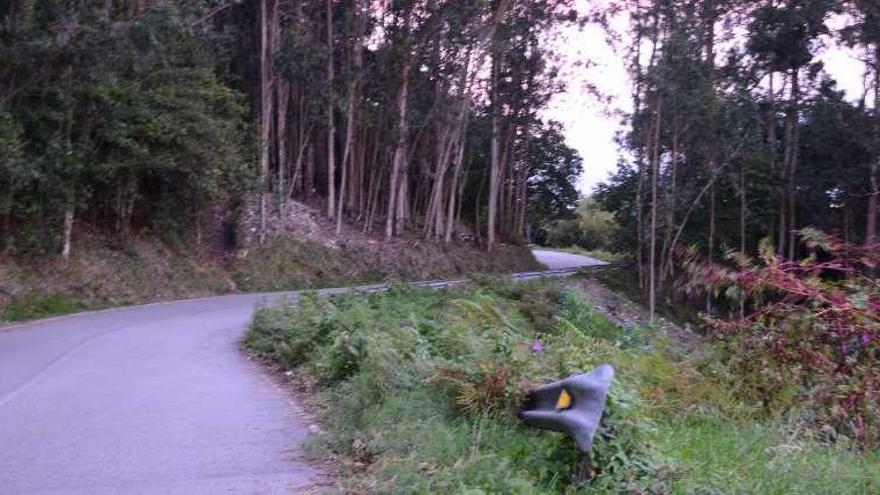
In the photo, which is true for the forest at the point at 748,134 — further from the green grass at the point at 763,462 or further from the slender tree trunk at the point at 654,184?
the green grass at the point at 763,462

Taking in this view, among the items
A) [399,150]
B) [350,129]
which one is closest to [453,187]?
[399,150]

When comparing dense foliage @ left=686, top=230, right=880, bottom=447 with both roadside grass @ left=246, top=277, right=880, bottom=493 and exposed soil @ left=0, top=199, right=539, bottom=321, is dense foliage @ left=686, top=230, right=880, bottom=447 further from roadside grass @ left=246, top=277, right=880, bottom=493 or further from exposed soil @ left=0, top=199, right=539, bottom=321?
exposed soil @ left=0, top=199, right=539, bottom=321

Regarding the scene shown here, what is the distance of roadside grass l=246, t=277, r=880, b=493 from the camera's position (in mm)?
6242

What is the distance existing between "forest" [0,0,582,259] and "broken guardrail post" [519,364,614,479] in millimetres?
18007

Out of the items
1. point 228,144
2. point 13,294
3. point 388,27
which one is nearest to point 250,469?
point 13,294

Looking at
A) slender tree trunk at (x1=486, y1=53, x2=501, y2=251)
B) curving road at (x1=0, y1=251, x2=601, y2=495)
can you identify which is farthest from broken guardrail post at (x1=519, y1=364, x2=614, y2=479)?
slender tree trunk at (x1=486, y1=53, x2=501, y2=251)

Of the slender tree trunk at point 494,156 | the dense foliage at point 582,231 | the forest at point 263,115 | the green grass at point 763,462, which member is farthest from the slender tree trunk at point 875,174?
the dense foliage at point 582,231

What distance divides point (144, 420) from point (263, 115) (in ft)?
88.1

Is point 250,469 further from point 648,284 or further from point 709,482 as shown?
point 648,284

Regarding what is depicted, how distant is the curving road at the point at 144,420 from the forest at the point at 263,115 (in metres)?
8.10

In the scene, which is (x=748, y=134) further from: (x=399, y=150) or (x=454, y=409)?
(x=454, y=409)

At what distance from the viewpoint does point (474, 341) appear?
948 cm

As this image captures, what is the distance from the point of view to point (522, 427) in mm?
7262

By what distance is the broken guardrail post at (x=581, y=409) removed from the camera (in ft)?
19.9
